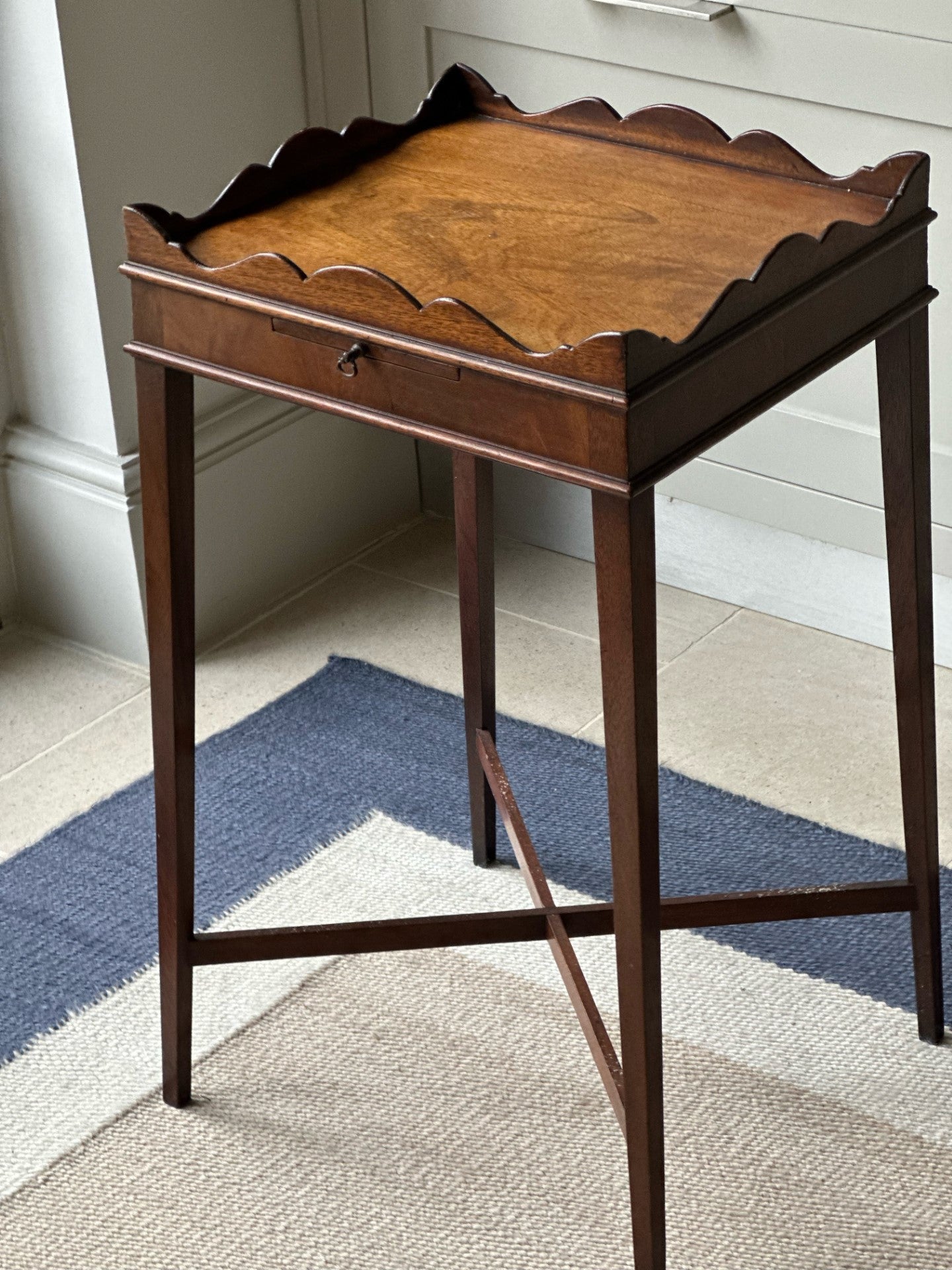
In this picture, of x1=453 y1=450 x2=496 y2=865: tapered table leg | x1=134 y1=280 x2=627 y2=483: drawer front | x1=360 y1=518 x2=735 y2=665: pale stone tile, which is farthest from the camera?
x1=360 y1=518 x2=735 y2=665: pale stone tile

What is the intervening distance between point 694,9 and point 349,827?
3.57 feet

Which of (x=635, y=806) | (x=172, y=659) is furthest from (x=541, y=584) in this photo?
(x=635, y=806)

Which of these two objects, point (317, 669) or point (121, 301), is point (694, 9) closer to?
point (121, 301)

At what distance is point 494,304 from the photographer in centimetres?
121

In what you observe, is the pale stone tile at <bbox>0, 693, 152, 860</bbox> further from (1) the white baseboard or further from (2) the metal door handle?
(2) the metal door handle

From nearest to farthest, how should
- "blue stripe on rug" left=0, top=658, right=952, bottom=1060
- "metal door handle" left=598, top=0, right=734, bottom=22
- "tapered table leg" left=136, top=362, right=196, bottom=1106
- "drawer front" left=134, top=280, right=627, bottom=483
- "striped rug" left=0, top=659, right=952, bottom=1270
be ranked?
"drawer front" left=134, top=280, right=627, bottom=483, "tapered table leg" left=136, top=362, right=196, bottom=1106, "striped rug" left=0, top=659, right=952, bottom=1270, "blue stripe on rug" left=0, top=658, right=952, bottom=1060, "metal door handle" left=598, top=0, right=734, bottom=22

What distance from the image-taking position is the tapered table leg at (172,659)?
4.47 ft

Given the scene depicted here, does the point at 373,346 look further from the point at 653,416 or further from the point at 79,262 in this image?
the point at 79,262

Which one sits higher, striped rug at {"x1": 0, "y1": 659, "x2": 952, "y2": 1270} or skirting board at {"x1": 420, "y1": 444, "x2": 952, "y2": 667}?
skirting board at {"x1": 420, "y1": 444, "x2": 952, "y2": 667}

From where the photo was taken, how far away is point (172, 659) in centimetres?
145

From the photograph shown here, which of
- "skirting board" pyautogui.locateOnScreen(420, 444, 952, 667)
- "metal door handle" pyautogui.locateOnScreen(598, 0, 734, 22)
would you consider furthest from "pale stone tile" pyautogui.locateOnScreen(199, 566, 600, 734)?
"metal door handle" pyautogui.locateOnScreen(598, 0, 734, 22)

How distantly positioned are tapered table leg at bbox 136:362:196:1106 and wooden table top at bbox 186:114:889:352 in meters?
0.14

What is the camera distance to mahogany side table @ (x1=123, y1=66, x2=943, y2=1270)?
1155mm

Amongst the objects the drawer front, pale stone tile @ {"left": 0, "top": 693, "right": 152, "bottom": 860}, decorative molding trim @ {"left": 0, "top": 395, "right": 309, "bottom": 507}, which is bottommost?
pale stone tile @ {"left": 0, "top": 693, "right": 152, "bottom": 860}
